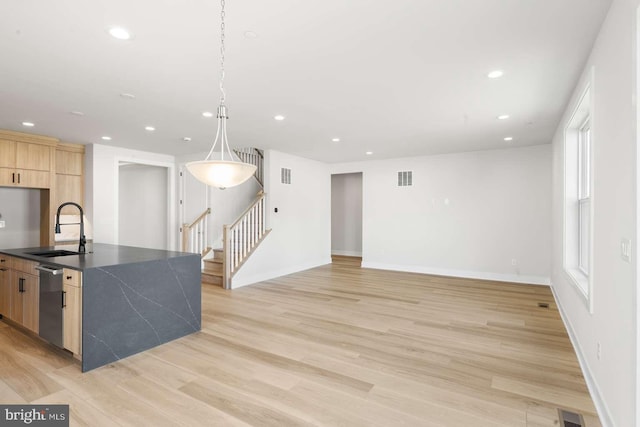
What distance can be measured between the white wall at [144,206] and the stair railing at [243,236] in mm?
2375

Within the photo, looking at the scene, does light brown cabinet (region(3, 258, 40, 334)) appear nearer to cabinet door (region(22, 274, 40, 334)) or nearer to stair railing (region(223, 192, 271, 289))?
cabinet door (region(22, 274, 40, 334))

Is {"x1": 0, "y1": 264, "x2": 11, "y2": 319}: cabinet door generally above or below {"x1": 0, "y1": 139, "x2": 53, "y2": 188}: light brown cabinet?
below

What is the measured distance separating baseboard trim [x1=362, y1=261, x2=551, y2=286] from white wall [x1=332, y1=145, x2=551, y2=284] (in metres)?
0.02

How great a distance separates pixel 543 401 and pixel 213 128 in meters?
4.90

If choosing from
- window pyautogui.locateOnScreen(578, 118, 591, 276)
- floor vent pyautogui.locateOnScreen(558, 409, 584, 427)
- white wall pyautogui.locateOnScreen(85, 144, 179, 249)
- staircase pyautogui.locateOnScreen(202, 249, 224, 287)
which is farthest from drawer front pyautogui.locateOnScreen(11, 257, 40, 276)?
window pyautogui.locateOnScreen(578, 118, 591, 276)

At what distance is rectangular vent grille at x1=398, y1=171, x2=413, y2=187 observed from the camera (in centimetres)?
762

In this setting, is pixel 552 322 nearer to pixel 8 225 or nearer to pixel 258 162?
pixel 258 162

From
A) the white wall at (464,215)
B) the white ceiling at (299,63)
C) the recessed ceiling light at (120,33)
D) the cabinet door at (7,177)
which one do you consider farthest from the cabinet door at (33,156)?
the white wall at (464,215)

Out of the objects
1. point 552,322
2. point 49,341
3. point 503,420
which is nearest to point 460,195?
point 552,322

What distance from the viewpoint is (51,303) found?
10.4 ft

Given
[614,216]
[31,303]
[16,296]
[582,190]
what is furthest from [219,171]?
[582,190]

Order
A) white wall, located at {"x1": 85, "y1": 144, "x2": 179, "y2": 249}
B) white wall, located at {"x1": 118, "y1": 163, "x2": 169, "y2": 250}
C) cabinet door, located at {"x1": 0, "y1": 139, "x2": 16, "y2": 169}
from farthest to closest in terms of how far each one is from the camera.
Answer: white wall, located at {"x1": 118, "y1": 163, "x2": 169, "y2": 250}, white wall, located at {"x1": 85, "y1": 144, "x2": 179, "y2": 249}, cabinet door, located at {"x1": 0, "y1": 139, "x2": 16, "y2": 169}

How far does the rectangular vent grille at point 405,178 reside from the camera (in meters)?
7.62

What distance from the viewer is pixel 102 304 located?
2.97 meters
